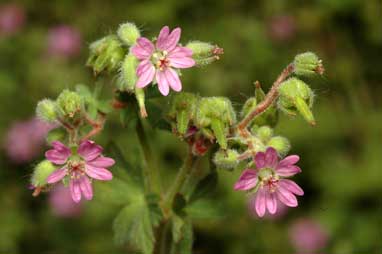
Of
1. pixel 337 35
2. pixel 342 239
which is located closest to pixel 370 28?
pixel 337 35

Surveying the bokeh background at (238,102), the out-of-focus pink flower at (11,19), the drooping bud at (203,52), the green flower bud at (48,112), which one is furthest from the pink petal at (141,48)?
the out-of-focus pink flower at (11,19)

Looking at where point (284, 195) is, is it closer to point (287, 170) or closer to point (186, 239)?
point (287, 170)

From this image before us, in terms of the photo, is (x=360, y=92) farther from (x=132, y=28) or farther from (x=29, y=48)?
(x=132, y=28)

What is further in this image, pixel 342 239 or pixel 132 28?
pixel 342 239

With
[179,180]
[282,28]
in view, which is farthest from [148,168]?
[282,28]

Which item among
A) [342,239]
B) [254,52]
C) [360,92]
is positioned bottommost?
[342,239]

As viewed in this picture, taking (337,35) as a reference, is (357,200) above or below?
below

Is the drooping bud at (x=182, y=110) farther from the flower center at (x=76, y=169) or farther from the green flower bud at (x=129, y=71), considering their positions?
the flower center at (x=76, y=169)
